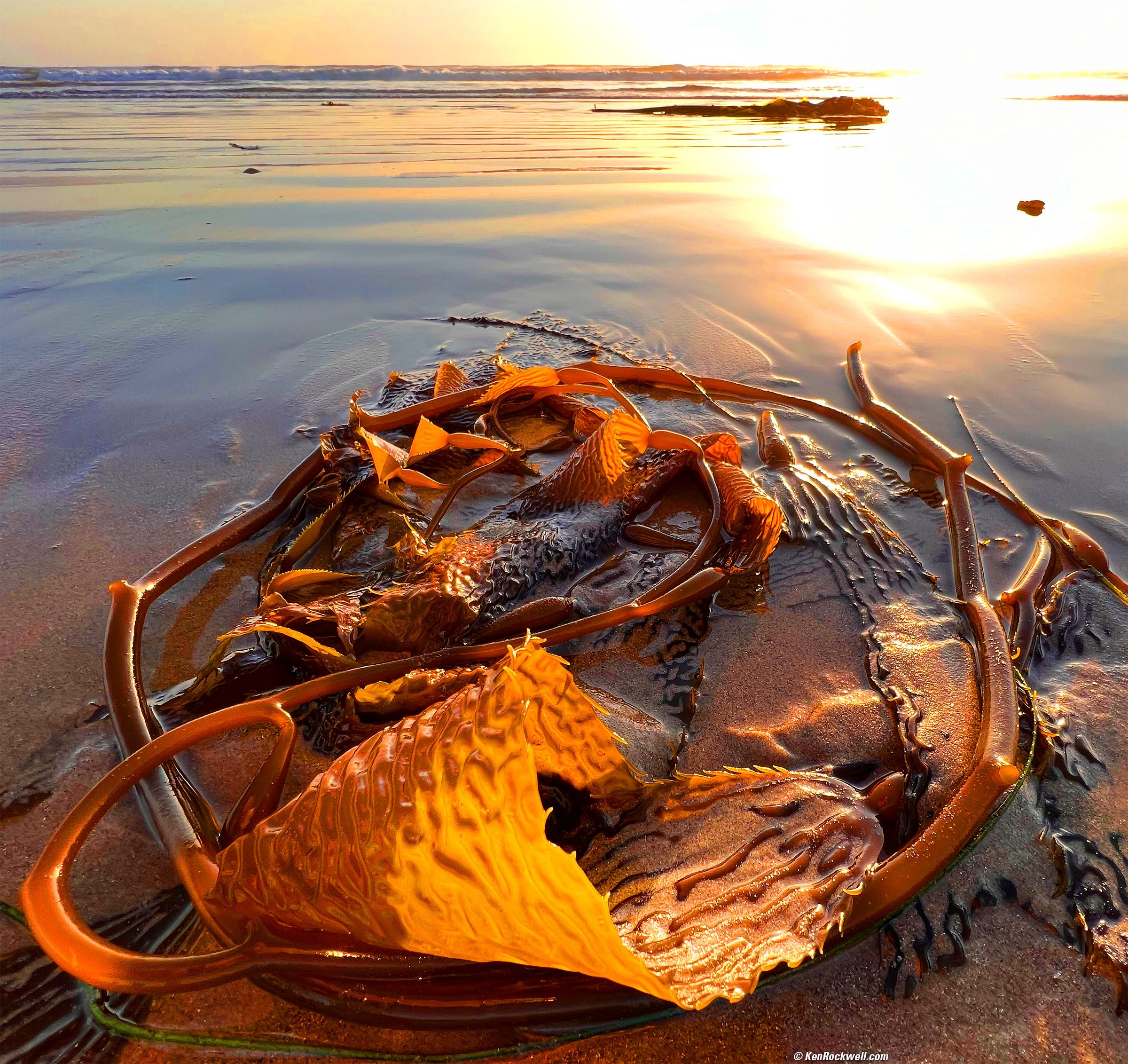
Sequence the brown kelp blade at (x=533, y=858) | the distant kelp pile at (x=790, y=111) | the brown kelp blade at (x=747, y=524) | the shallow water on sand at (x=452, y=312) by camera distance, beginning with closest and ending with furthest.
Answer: the brown kelp blade at (x=533, y=858)
the shallow water on sand at (x=452, y=312)
the brown kelp blade at (x=747, y=524)
the distant kelp pile at (x=790, y=111)

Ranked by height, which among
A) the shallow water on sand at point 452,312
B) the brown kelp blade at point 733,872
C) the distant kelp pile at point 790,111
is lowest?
the brown kelp blade at point 733,872

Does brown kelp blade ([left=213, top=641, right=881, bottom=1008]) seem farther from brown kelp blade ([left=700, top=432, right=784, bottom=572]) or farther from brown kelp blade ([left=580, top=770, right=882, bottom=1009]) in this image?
brown kelp blade ([left=700, top=432, right=784, bottom=572])

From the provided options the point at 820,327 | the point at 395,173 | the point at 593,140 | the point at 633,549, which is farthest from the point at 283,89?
the point at 633,549

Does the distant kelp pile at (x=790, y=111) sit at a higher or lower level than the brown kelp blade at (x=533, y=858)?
higher

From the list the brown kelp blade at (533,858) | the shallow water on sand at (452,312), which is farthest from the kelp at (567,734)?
the shallow water on sand at (452,312)

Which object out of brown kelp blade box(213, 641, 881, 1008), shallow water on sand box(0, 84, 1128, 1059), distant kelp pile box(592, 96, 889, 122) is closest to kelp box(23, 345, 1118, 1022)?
brown kelp blade box(213, 641, 881, 1008)

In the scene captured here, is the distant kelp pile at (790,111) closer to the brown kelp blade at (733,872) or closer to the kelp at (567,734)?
the kelp at (567,734)
